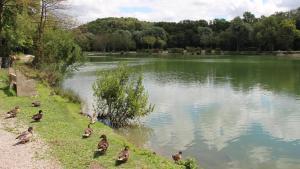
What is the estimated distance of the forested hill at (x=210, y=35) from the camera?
135m

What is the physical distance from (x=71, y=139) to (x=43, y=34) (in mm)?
29577

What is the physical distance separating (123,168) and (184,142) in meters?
8.83

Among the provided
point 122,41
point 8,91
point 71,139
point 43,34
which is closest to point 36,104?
point 8,91

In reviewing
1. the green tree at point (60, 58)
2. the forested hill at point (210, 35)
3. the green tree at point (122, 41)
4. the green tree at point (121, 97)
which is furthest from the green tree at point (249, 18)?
the green tree at point (121, 97)

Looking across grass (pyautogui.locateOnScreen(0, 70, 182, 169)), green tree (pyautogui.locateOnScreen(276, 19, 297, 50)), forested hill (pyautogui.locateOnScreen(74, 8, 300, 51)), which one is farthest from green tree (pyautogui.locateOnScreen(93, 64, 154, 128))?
green tree (pyautogui.locateOnScreen(276, 19, 297, 50))

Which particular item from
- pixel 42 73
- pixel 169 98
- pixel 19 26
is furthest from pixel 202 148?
pixel 19 26

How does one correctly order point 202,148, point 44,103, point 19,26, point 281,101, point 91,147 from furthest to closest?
point 19,26 < point 281,101 < point 44,103 < point 202,148 < point 91,147

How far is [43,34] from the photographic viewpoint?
44.2 meters

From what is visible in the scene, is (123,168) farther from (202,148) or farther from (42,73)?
(42,73)

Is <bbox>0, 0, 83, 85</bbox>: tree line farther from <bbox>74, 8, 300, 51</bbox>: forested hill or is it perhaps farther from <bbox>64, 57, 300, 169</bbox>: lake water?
<bbox>74, 8, 300, 51</bbox>: forested hill

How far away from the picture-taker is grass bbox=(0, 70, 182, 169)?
14.3 metres

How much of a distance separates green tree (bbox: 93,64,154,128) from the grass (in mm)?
2079

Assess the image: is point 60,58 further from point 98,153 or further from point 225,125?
point 98,153

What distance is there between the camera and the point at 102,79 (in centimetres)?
2528
